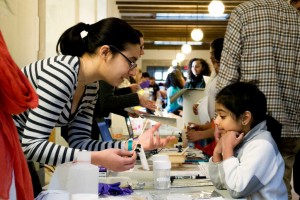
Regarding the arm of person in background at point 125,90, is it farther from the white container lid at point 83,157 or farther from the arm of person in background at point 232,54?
the white container lid at point 83,157

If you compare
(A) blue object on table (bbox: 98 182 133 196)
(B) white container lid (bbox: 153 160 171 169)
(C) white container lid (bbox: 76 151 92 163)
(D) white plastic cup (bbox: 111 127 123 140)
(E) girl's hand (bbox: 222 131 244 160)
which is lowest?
(D) white plastic cup (bbox: 111 127 123 140)

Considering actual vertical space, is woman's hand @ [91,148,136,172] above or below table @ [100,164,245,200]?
above

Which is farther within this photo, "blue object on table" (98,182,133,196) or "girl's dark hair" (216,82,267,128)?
"girl's dark hair" (216,82,267,128)

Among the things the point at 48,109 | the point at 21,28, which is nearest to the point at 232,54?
the point at 21,28

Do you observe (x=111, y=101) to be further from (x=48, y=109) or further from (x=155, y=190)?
(x=48, y=109)

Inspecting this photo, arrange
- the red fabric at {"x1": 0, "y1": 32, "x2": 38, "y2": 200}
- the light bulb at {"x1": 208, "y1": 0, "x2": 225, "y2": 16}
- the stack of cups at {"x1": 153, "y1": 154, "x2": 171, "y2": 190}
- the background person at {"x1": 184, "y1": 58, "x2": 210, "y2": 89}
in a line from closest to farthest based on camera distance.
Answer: the red fabric at {"x1": 0, "y1": 32, "x2": 38, "y2": 200}
the stack of cups at {"x1": 153, "y1": 154, "x2": 171, "y2": 190}
the background person at {"x1": 184, "y1": 58, "x2": 210, "y2": 89}
the light bulb at {"x1": 208, "y1": 0, "x2": 225, "y2": 16}

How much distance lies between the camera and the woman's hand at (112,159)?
151 centimetres

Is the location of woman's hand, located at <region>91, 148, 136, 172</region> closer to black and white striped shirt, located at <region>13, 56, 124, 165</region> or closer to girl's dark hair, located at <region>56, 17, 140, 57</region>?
black and white striped shirt, located at <region>13, 56, 124, 165</region>

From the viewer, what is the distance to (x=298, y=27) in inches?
100

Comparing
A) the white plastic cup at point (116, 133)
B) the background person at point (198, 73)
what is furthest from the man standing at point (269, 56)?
the background person at point (198, 73)

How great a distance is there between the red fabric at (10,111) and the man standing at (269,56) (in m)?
1.68

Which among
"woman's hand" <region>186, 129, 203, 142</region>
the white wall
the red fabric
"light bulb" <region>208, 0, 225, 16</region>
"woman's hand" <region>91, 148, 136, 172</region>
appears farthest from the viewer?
"light bulb" <region>208, 0, 225, 16</region>

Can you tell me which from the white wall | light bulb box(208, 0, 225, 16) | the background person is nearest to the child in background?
the white wall

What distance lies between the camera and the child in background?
5.65 feet
